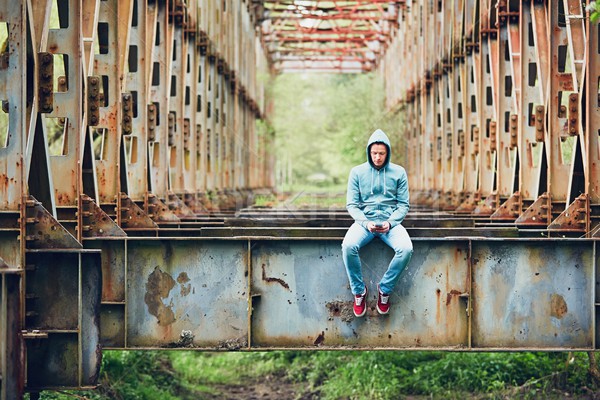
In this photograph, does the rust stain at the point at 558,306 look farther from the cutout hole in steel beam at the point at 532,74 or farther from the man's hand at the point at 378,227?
the cutout hole in steel beam at the point at 532,74

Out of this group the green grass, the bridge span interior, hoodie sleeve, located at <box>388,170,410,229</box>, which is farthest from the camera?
the green grass

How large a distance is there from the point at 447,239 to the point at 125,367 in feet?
29.7

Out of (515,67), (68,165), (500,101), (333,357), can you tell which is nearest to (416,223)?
(68,165)

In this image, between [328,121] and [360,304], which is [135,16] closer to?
[360,304]

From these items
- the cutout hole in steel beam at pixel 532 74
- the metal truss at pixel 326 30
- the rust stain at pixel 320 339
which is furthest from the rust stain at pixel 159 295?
the metal truss at pixel 326 30

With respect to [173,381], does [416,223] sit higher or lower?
higher

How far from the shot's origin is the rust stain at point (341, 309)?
10.0 m

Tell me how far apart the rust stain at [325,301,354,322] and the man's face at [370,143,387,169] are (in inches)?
66.1

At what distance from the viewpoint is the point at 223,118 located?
3044 centimetres

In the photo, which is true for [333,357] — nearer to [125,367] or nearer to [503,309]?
[125,367]

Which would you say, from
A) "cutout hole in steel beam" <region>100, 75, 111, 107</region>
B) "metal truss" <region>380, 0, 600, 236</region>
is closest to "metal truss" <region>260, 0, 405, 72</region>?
"metal truss" <region>380, 0, 600, 236</region>

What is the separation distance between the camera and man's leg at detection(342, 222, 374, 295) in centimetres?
923

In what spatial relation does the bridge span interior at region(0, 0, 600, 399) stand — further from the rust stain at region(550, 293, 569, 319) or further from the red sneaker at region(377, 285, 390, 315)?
the red sneaker at region(377, 285, 390, 315)

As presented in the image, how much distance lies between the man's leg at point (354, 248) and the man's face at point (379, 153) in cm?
67
